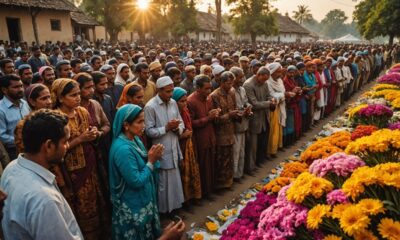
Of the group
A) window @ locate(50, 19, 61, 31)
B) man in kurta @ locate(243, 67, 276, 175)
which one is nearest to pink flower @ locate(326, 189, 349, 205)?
man in kurta @ locate(243, 67, 276, 175)

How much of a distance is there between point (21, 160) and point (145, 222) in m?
1.81

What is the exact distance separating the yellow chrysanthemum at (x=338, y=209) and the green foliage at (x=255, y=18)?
37.7 meters

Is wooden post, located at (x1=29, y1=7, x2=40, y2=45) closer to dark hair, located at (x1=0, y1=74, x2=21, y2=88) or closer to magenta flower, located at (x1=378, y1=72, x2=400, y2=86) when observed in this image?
dark hair, located at (x1=0, y1=74, x2=21, y2=88)

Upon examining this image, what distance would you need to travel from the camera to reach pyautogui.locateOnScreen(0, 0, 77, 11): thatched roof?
19.0m

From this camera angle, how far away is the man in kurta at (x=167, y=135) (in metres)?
4.28

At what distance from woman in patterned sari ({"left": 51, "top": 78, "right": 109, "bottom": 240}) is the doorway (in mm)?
21043

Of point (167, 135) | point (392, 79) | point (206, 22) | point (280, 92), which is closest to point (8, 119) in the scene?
point (167, 135)

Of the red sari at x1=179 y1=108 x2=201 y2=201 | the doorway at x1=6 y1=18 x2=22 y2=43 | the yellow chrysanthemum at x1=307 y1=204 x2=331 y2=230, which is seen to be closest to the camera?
the yellow chrysanthemum at x1=307 y1=204 x2=331 y2=230

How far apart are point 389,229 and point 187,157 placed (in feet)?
10.4

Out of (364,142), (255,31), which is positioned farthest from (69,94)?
(255,31)

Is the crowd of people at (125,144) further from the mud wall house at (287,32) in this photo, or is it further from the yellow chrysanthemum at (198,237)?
the mud wall house at (287,32)

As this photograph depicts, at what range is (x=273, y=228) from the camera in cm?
222

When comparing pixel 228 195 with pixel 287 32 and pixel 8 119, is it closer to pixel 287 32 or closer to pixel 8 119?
pixel 8 119

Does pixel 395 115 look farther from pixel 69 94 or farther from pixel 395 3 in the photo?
pixel 395 3
